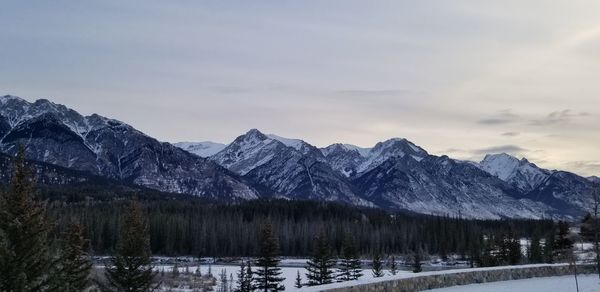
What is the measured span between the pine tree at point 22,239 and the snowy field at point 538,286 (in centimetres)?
1800

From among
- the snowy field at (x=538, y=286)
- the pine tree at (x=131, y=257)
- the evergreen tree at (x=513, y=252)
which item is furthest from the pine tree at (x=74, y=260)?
the evergreen tree at (x=513, y=252)

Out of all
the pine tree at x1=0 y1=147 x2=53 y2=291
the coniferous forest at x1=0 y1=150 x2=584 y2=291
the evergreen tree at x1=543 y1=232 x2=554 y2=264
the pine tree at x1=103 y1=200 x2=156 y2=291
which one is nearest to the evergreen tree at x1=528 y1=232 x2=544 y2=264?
the coniferous forest at x1=0 y1=150 x2=584 y2=291

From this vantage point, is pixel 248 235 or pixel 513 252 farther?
pixel 248 235

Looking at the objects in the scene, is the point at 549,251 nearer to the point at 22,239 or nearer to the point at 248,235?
the point at 22,239

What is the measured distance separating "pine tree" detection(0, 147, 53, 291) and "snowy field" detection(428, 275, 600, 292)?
59.1 feet

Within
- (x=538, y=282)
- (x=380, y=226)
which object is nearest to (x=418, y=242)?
(x=380, y=226)

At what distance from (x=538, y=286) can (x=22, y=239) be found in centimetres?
2646

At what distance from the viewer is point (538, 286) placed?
3372cm

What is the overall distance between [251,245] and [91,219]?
128 feet

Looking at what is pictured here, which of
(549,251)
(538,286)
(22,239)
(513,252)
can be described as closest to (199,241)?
(513,252)

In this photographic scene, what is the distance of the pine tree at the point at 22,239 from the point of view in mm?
23781

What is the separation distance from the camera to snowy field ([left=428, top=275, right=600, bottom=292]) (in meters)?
31.1

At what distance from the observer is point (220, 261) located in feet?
449

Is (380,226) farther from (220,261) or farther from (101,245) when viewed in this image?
(101,245)
